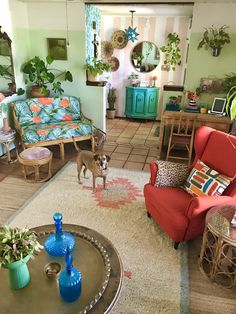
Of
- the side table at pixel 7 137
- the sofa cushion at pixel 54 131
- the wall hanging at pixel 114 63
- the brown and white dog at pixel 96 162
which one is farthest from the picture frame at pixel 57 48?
the brown and white dog at pixel 96 162

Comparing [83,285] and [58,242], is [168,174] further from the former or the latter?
[83,285]

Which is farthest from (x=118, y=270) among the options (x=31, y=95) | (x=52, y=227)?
(x=31, y=95)

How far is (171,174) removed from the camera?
2.72 meters

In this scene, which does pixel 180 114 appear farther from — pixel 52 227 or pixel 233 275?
pixel 52 227

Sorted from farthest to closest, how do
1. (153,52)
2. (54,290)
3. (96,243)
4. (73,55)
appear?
(153,52) < (73,55) < (96,243) < (54,290)

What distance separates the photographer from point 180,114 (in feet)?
14.1

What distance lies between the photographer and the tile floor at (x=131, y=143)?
4.33m

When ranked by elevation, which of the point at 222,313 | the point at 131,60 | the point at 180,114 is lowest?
the point at 222,313

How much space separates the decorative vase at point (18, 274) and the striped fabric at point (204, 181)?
166 centimetres

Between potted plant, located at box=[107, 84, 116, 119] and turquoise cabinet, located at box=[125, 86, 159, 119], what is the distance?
1.23ft

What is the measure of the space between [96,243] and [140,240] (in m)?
0.82

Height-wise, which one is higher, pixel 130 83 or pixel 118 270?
pixel 130 83

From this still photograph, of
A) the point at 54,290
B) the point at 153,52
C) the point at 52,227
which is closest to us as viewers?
the point at 54,290

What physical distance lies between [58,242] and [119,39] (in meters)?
5.77
